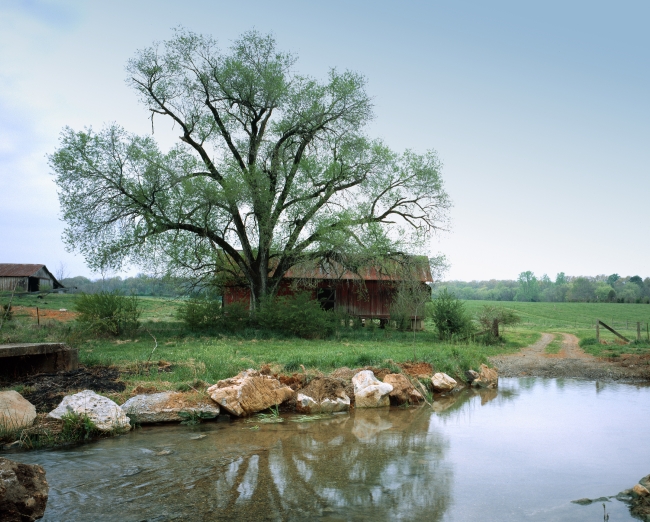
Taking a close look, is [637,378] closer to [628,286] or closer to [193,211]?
[193,211]

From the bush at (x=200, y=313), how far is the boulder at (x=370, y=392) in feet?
47.1

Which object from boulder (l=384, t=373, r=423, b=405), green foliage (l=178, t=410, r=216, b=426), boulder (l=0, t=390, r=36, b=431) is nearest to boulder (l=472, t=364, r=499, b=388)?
boulder (l=384, t=373, r=423, b=405)

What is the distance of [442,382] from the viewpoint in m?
13.5

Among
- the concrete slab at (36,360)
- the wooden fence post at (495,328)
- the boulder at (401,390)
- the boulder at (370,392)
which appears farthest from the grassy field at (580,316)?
the concrete slab at (36,360)

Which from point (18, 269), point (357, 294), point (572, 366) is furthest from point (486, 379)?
point (18, 269)

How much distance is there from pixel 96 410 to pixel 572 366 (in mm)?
15401

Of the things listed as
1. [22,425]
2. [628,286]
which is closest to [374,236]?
[22,425]

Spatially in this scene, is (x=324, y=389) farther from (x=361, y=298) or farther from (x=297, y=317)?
(x=361, y=298)

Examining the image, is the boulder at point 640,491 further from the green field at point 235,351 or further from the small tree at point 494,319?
the small tree at point 494,319

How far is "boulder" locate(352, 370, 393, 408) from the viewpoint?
1160 cm

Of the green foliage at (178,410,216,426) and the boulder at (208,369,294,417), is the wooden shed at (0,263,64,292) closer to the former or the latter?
the boulder at (208,369,294,417)

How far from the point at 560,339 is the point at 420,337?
352 inches

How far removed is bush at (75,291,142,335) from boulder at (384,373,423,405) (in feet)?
45.5

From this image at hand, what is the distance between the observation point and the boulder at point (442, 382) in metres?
Result: 13.4
